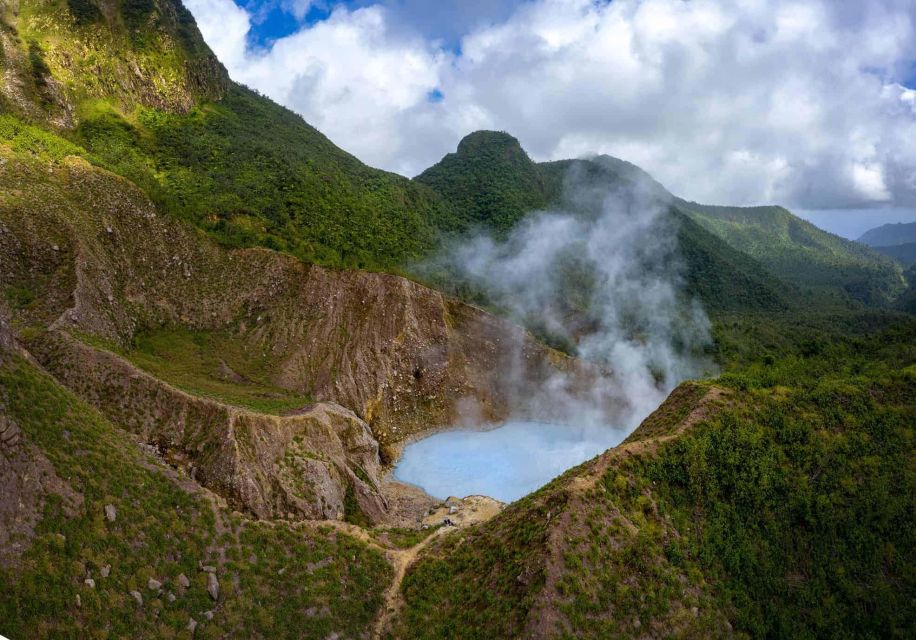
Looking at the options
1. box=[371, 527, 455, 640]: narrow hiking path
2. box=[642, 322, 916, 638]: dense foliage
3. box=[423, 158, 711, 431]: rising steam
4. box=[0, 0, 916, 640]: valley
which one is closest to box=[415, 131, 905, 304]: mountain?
box=[423, 158, 711, 431]: rising steam

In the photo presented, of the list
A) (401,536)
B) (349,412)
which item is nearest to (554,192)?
(349,412)

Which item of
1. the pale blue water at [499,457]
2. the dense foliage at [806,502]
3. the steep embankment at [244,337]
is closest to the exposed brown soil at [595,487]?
the dense foliage at [806,502]

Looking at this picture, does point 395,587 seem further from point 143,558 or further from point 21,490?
point 21,490

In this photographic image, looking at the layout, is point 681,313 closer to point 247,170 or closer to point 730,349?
point 730,349

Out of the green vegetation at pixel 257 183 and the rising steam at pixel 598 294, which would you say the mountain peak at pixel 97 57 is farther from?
the rising steam at pixel 598 294

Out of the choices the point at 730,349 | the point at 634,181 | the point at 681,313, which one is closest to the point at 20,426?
the point at 730,349
